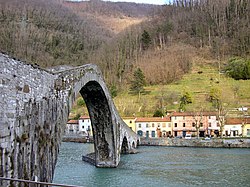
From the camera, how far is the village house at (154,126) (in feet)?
188

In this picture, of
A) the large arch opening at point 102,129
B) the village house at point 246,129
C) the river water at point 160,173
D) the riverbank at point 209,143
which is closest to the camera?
the river water at point 160,173

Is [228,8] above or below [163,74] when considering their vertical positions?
above

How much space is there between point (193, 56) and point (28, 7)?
7318cm

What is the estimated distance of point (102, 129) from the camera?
91.7 ft

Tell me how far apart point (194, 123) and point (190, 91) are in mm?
13227

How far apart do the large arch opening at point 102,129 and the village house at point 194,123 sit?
96.5 ft

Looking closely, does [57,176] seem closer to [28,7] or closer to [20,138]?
[20,138]

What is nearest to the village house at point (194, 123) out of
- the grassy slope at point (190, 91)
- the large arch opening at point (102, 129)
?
the grassy slope at point (190, 91)

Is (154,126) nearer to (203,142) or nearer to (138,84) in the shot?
(203,142)

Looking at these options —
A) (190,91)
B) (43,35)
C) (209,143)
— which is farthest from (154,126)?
(43,35)

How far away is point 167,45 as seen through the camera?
99.4 metres

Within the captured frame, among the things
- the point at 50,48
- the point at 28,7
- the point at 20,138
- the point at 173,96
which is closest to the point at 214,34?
the point at 173,96

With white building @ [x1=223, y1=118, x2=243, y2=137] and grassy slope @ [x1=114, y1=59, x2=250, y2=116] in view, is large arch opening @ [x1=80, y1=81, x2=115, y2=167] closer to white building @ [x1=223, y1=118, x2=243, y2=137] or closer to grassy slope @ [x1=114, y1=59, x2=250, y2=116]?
white building @ [x1=223, y1=118, x2=243, y2=137]

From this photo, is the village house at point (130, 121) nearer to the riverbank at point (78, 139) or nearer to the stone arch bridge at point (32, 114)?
the riverbank at point (78, 139)
